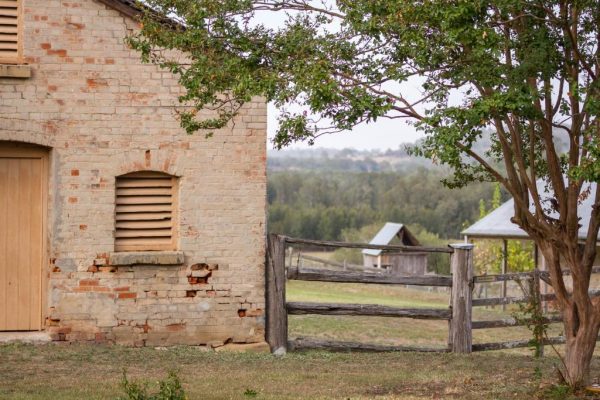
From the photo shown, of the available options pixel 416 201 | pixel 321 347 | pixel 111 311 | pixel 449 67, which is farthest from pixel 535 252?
pixel 416 201

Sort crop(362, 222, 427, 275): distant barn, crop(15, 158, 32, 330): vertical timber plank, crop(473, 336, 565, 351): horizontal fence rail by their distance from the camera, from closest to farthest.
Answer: crop(15, 158, 32, 330): vertical timber plank, crop(473, 336, 565, 351): horizontal fence rail, crop(362, 222, 427, 275): distant barn

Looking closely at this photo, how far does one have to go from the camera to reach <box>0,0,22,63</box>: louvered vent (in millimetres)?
12187

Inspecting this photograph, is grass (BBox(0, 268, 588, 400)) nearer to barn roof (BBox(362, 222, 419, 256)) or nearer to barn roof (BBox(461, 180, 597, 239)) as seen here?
barn roof (BBox(461, 180, 597, 239))

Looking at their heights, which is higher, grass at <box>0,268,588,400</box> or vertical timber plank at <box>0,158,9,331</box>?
vertical timber plank at <box>0,158,9,331</box>

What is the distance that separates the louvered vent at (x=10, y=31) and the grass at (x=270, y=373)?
388 centimetres

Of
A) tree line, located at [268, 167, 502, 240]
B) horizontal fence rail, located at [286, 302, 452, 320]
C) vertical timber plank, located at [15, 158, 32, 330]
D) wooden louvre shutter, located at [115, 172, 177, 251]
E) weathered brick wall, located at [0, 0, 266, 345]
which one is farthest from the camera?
tree line, located at [268, 167, 502, 240]

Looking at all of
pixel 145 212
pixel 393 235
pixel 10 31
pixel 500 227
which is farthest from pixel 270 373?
pixel 393 235

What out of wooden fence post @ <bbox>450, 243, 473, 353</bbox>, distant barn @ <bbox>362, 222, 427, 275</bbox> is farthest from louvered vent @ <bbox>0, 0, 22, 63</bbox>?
distant barn @ <bbox>362, 222, 427, 275</bbox>

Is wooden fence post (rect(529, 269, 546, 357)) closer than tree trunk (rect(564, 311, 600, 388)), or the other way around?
tree trunk (rect(564, 311, 600, 388))

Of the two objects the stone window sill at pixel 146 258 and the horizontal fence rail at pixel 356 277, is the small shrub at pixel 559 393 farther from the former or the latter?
the stone window sill at pixel 146 258

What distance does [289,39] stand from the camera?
8828 mm

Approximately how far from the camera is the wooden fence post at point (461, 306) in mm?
12648

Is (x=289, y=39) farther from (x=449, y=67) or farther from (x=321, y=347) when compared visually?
(x=321, y=347)

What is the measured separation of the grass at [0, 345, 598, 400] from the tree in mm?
1451
